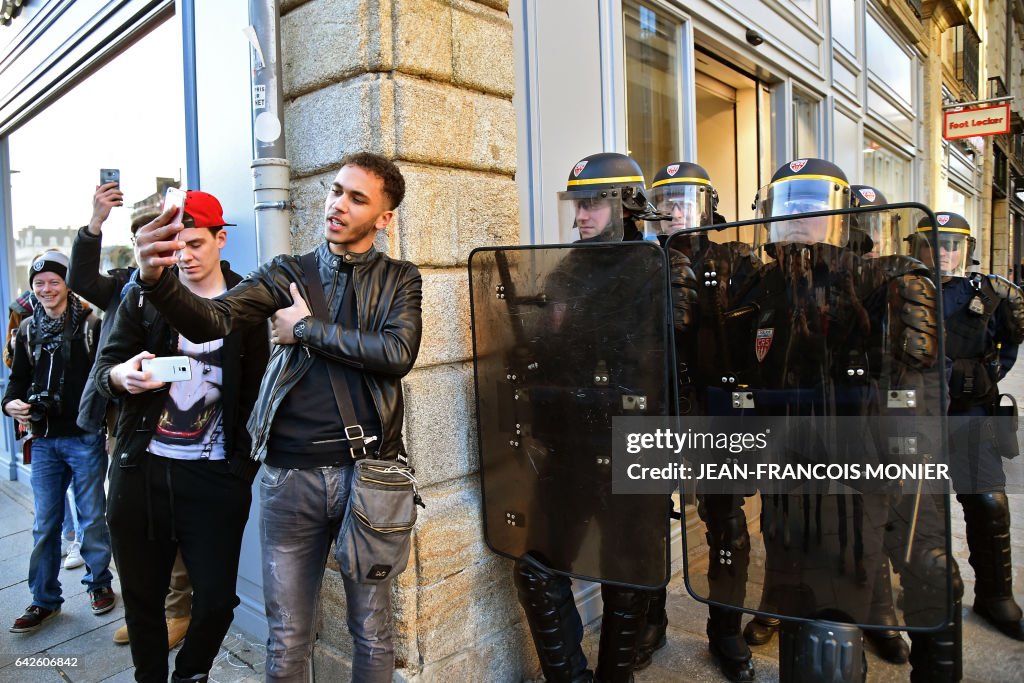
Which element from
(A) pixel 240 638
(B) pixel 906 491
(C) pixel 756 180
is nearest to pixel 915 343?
(B) pixel 906 491

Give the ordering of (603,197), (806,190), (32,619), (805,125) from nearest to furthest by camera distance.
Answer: (806,190), (603,197), (32,619), (805,125)

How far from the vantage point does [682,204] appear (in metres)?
3.67

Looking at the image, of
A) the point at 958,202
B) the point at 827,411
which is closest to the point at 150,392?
the point at 827,411

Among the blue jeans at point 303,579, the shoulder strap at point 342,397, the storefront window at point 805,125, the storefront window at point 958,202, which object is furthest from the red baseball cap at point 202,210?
the storefront window at point 958,202

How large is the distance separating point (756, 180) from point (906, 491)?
5.26 metres

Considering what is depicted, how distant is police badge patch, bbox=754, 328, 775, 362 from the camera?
2.12 m

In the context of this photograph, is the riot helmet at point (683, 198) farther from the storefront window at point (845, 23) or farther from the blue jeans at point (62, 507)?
the storefront window at point (845, 23)

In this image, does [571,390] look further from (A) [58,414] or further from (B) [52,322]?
(B) [52,322]

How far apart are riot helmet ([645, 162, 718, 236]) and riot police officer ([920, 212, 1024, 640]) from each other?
116cm

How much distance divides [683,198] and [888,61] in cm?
870

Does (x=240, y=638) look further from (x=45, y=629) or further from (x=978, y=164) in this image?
(x=978, y=164)

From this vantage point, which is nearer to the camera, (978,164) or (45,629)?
(45,629)

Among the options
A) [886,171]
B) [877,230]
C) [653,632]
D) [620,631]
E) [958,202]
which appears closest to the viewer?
[877,230]

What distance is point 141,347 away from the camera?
2.44 metres
